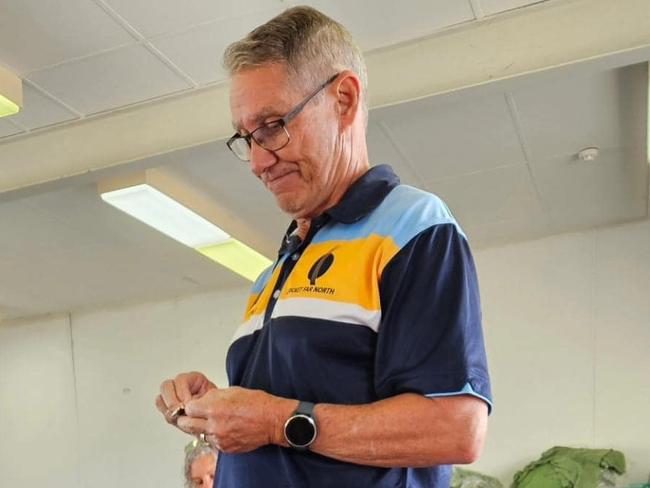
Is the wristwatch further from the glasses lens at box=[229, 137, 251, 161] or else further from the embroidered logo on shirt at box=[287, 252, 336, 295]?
the glasses lens at box=[229, 137, 251, 161]

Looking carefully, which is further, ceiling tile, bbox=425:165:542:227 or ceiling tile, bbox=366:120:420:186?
ceiling tile, bbox=425:165:542:227

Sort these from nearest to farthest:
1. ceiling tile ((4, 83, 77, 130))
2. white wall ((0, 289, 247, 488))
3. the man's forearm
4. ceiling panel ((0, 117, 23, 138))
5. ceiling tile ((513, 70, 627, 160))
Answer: the man's forearm → ceiling tile ((4, 83, 77, 130)) → ceiling tile ((513, 70, 627, 160)) → ceiling panel ((0, 117, 23, 138)) → white wall ((0, 289, 247, 488))

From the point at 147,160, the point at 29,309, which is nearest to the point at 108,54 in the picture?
the point at 147,160

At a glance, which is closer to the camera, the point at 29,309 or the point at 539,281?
the point at 539,281

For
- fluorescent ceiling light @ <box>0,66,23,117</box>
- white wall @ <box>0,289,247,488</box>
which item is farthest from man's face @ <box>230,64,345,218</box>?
white wall @ <box>0,289,247,488</box>

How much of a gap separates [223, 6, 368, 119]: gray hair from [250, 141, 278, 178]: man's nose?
0.33ft

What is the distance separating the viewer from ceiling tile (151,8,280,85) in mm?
2719

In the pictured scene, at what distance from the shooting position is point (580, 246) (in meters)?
5.35

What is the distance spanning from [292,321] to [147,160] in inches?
108

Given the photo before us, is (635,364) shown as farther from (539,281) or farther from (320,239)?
(320,239)

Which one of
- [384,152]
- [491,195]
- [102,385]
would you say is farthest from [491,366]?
[102,385]

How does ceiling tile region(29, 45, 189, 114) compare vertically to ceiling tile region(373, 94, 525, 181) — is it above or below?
above

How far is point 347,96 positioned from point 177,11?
185 centimetres

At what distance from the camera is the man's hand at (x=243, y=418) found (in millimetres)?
799
